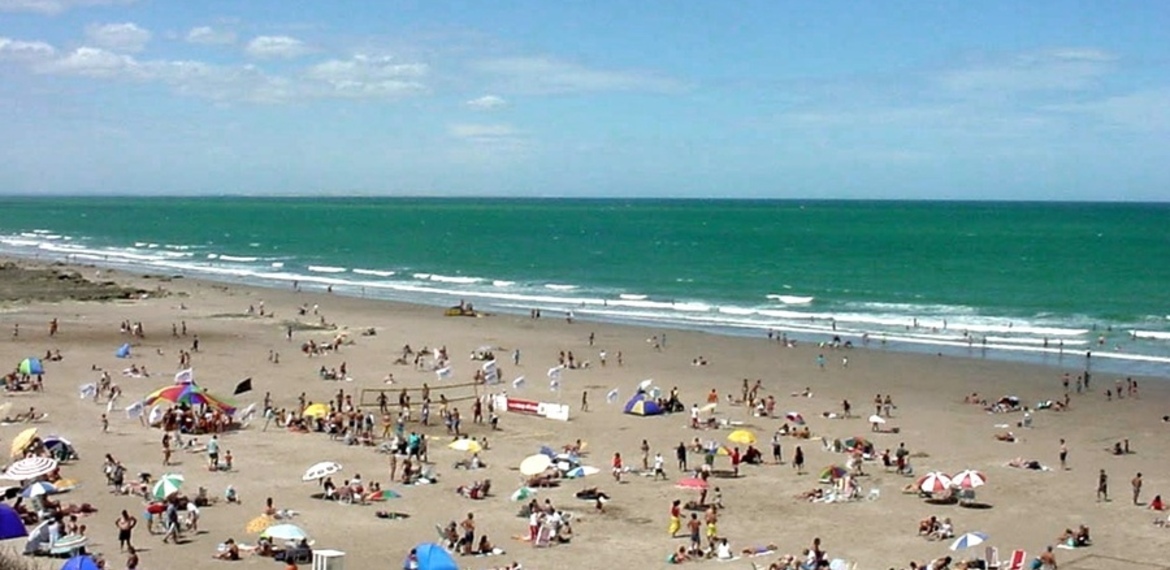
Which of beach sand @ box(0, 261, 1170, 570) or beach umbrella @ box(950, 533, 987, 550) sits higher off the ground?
beach umbrella @ box(950, 533, 987, 550)

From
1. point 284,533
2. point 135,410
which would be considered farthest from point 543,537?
point 135,410

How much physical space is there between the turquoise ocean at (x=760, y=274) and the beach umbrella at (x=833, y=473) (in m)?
22.6

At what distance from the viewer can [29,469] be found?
82.2ft

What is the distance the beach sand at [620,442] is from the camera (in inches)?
939

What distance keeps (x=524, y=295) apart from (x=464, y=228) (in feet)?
349

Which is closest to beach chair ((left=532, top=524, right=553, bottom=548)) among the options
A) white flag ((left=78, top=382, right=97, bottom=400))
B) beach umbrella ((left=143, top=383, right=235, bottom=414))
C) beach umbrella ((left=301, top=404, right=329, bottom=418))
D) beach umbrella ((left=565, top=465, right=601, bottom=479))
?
beach umbrella ((left=565, top=465, right=601, bottom=479))

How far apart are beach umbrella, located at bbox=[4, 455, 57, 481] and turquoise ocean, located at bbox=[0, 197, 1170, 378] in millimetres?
36544

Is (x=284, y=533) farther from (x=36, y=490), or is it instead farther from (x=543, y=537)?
(x=36, y=490)

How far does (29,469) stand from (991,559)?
18.6 meters

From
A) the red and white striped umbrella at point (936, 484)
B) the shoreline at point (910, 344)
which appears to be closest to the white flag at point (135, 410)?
the red and white striped umbrella at point (936, 484)

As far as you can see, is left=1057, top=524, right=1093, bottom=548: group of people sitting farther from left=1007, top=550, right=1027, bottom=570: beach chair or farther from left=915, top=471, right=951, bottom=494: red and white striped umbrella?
left=915, top=471, right=951, bottom=494: red and white striped umbrella

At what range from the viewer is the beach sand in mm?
23859

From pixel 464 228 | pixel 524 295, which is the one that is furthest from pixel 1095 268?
pixel 464 228

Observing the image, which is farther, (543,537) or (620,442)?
(620,442)
